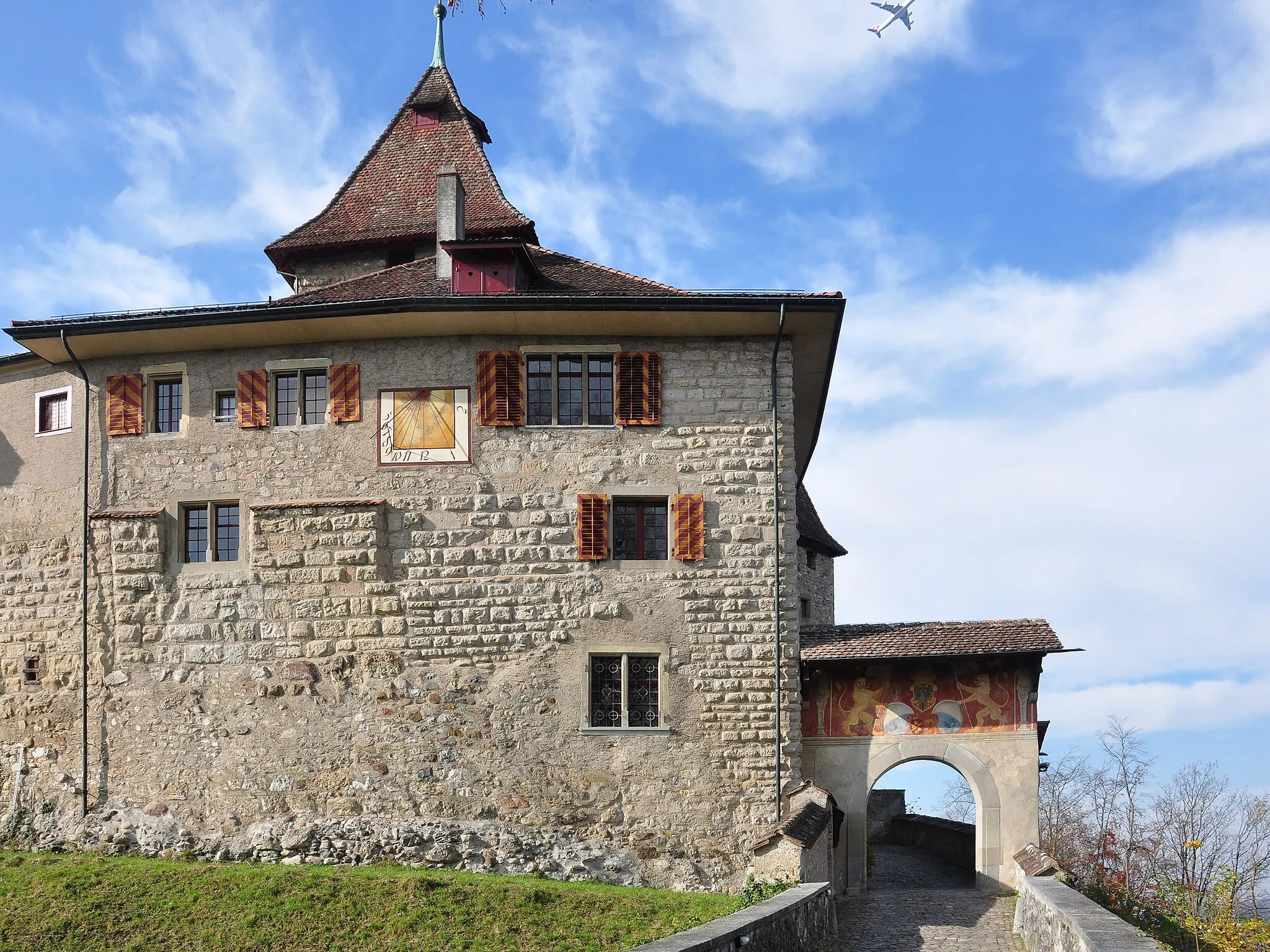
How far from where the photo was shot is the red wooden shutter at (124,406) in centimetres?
1720

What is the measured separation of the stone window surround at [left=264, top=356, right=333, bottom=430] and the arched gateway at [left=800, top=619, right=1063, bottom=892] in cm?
715

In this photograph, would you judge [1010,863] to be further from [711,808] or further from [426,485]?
[426,485]

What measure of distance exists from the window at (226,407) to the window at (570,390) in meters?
4.04

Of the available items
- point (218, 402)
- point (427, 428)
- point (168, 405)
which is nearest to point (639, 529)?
point (427, 428)

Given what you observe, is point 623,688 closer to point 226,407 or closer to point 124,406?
point 226,407

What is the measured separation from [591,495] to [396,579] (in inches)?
109

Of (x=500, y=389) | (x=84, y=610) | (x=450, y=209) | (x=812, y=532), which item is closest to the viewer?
(x=500, y=389)

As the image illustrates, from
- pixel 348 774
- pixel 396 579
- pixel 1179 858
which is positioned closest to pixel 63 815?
pixel 348 774

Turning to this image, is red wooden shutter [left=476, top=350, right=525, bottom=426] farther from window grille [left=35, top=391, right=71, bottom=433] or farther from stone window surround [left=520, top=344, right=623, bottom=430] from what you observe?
window grille [left=35, top=391, right=71, bottom=433]

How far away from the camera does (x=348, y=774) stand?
1598 cm

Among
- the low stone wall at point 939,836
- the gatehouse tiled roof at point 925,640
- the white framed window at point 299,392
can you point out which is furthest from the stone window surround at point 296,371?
the low stone wall at point 939,836

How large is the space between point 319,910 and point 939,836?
1347 cm

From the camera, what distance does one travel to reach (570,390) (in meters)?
16.8

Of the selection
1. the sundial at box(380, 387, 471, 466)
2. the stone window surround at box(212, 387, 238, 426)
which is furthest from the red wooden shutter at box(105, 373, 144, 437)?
the sundial at box(380, 387, 471, 466)
